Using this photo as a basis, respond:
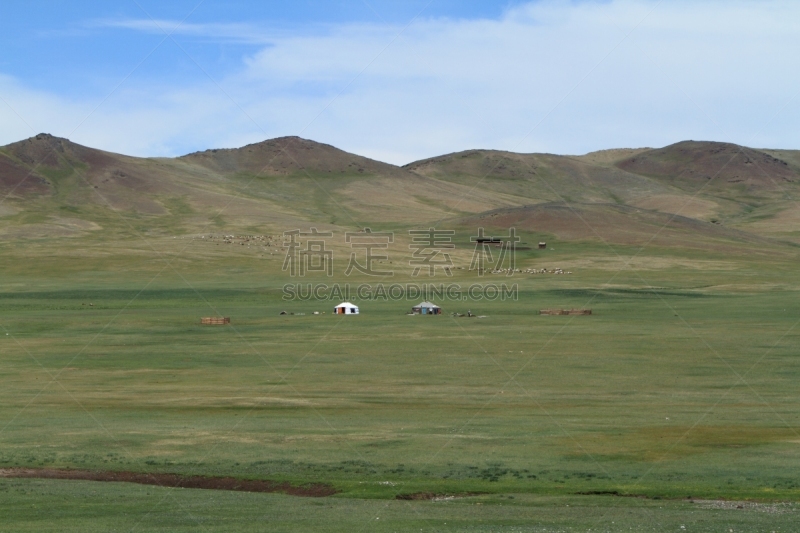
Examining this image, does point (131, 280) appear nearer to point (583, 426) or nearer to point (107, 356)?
point (107, 356)

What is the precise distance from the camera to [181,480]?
1090 inches

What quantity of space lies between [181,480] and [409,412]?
13.5m

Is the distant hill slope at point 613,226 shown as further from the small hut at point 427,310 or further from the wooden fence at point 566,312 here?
the small hut at point 427,310

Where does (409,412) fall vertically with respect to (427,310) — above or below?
above

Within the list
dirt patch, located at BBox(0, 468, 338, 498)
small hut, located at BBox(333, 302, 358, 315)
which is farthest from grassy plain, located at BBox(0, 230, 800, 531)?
small hut, located at BBox(333, 302, 358, 315)

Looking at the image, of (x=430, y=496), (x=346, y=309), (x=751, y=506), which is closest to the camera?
(x=751, y=506)

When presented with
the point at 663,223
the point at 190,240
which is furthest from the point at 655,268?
the point at 190,240

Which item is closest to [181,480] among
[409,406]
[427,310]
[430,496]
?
[430,496]

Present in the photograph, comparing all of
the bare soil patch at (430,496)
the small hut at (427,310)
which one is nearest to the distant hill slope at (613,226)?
the small hut at (427,310)

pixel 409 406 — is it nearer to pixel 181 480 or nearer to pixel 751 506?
pixel 181 480

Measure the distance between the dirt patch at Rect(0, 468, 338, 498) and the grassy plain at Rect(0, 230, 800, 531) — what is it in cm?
59

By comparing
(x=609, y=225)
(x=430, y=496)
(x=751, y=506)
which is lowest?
(x=430, y=496)

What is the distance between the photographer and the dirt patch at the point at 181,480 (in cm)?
2670

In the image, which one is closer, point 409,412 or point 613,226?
point 409,412
